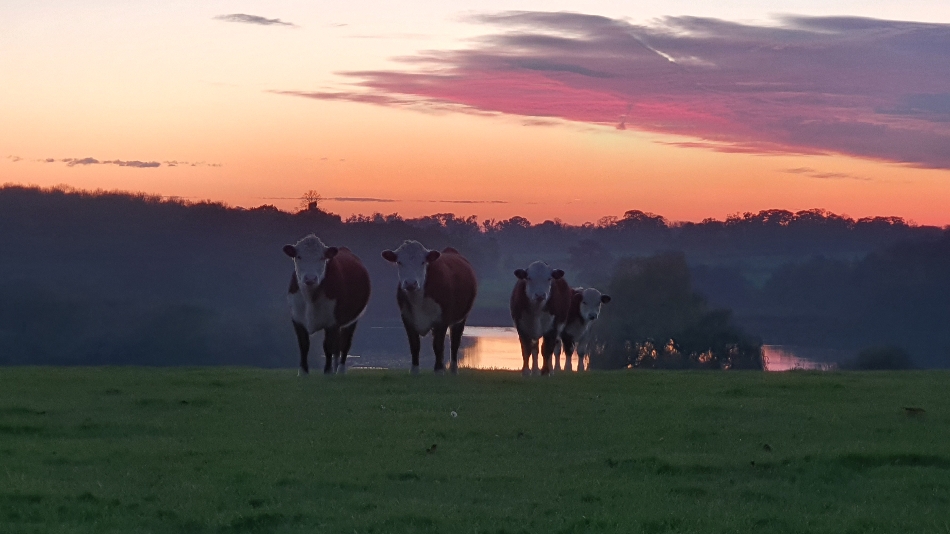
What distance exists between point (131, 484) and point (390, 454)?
9.07 ft

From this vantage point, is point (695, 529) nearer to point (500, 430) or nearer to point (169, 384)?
point (500, 430)

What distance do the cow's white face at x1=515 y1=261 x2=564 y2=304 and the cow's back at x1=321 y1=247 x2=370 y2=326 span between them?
11.3ft

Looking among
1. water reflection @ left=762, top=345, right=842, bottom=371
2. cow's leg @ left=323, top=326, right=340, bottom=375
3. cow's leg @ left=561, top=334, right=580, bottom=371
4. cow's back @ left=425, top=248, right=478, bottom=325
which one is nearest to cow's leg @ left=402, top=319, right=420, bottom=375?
cow's back @ left=425, top=248, right=478, bottom=325

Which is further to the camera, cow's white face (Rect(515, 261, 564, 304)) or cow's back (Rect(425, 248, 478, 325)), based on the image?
cow's white face (Rect(515, 261, 564, 304))

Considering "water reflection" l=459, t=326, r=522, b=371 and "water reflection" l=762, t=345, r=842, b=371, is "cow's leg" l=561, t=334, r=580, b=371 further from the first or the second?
"water reflection" l=762, t=345, r=842, b=371

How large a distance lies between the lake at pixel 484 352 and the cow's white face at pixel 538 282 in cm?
2266

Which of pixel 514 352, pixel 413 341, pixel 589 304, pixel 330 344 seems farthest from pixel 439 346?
pixel 514 352

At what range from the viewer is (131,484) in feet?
34.8

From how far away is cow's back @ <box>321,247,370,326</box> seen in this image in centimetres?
2278

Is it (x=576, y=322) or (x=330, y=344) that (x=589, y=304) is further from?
(x=330, y=344)

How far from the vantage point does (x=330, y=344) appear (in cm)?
2275

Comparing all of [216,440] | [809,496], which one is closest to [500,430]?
[216,440]

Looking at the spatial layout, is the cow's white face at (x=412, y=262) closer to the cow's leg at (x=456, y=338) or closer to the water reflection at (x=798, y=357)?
the cow's leg at (x=456, y=338)

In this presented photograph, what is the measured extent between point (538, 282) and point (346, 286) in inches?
161
